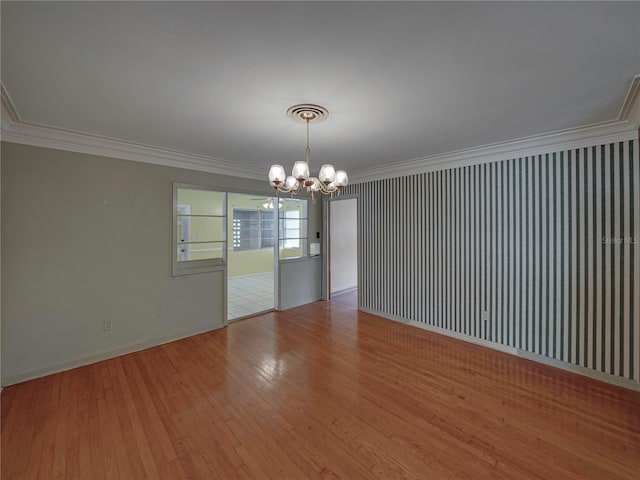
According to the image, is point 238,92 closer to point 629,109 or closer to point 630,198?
point 629,109

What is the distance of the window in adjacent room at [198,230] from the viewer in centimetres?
376

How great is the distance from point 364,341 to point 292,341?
0.97m

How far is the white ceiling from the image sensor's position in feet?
4.29

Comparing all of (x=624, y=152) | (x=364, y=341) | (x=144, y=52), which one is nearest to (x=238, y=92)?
(x=144, y=52)

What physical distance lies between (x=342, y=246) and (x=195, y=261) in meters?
3.39

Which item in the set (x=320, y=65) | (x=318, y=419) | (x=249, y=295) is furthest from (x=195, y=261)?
(x=320, y=65)

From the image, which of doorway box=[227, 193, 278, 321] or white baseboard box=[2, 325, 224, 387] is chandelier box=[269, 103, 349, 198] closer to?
white baseboard box=[2, 325, 224, 387]

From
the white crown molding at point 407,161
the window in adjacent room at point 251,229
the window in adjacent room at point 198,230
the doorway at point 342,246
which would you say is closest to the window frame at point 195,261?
the window in adjacent room at point 198,230

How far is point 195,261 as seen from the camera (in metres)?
3.93

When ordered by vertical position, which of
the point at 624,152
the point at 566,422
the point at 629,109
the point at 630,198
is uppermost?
the point at 629,109

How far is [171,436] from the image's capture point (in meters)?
1.97

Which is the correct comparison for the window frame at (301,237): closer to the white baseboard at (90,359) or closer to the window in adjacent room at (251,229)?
the white baseboard at (90,359)

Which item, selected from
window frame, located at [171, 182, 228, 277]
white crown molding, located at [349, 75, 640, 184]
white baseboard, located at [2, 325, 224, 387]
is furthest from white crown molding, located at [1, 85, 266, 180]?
white crown molding, located at [349, 75, 640, 184]

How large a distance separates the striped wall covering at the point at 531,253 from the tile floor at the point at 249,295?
252 centimetres
